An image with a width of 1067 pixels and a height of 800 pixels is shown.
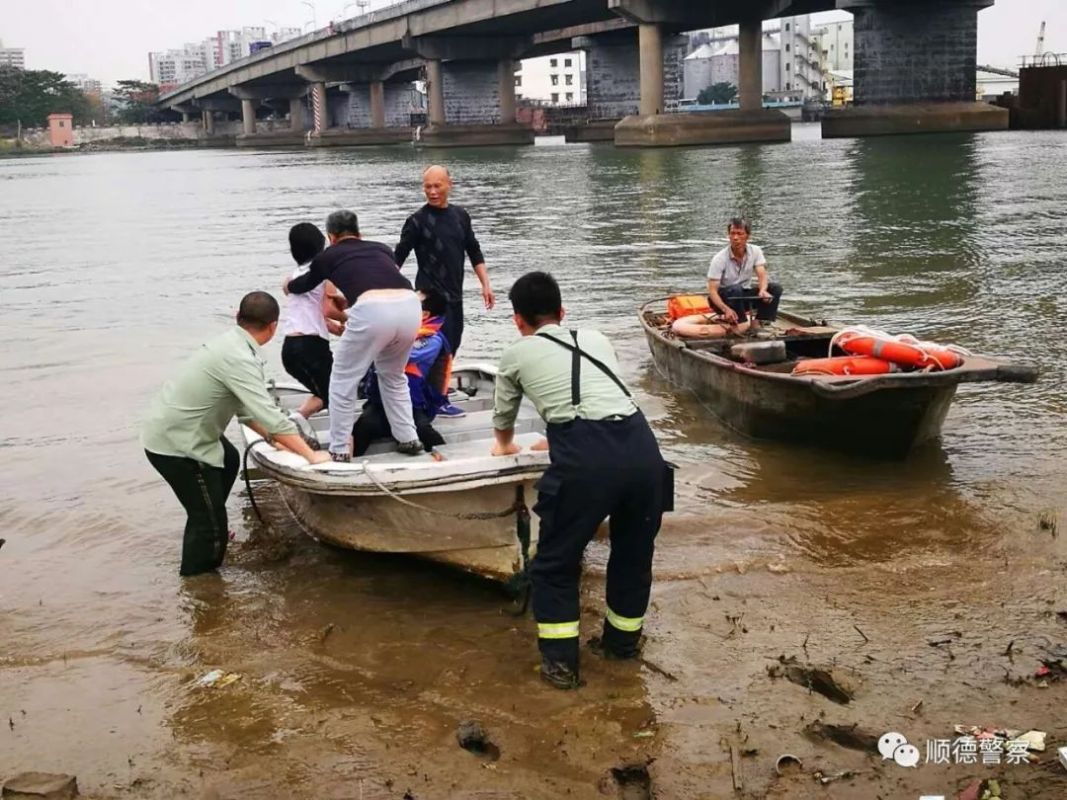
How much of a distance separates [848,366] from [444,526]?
3585mm

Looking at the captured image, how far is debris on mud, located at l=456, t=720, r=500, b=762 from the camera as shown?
465 centimetres

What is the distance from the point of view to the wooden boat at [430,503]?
5844mm

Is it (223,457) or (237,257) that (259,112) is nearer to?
(237,257)

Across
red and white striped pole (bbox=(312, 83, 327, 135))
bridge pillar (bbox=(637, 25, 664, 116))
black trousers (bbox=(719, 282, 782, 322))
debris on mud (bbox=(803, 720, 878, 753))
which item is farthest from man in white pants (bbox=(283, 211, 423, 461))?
red and white striped pole (bbox=(312, 83, 327, 135))

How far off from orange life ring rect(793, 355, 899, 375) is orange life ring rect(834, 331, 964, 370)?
53mm

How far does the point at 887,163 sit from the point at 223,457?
40.0 metres

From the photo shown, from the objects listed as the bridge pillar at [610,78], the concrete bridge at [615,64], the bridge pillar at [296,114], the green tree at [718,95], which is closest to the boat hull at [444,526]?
the concrete bridge at [615,64]

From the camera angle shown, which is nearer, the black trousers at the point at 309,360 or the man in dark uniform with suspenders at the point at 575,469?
the man in dark uniform with suspenders at the point at 575,469

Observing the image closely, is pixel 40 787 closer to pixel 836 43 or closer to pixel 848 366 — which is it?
pixel 848 366

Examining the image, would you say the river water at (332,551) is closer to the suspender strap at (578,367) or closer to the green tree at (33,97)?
the suspender strap at (578,367)

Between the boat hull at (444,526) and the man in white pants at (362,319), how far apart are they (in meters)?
0.41

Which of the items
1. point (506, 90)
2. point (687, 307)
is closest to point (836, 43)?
point (506, 90)

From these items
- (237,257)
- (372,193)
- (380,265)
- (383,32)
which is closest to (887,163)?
(372,193)

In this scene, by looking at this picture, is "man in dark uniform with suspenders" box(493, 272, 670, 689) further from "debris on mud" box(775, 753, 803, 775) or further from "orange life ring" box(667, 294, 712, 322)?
"orange life ring" box(667, 294, 712, 322)
